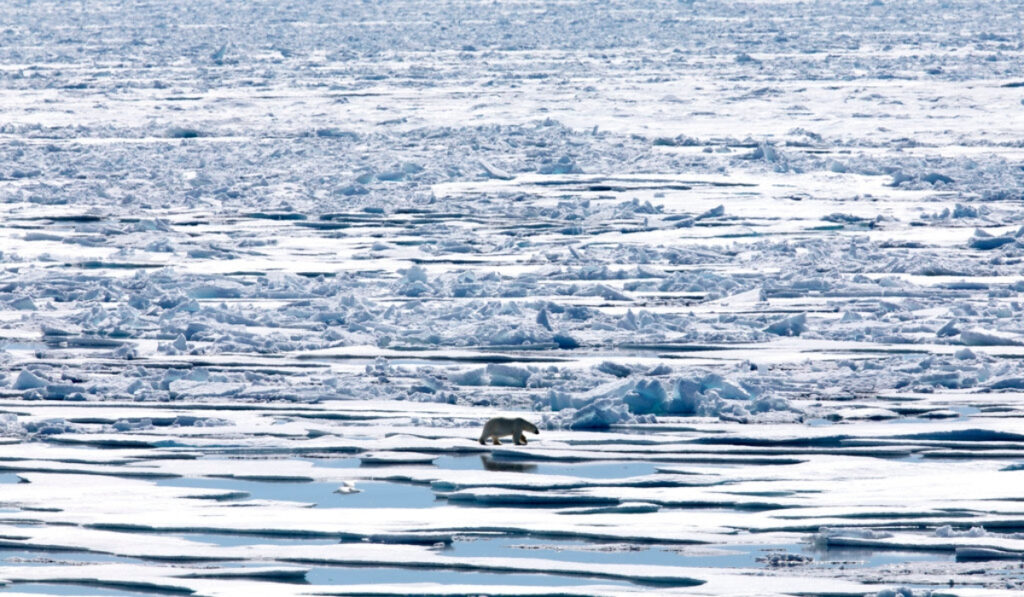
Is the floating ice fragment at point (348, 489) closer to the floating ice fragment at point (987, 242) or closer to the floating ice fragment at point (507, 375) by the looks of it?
the floating ice fragment at point (507, 375)

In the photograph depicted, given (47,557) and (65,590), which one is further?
(47,557)

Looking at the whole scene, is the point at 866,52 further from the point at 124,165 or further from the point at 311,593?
the point at 311,593

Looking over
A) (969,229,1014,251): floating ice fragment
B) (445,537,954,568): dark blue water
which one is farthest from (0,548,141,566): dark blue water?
(969,229,1014,251): floating ice fragment

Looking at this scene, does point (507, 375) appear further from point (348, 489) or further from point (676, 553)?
point (676, 553)

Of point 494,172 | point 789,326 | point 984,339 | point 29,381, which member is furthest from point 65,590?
point 494,172

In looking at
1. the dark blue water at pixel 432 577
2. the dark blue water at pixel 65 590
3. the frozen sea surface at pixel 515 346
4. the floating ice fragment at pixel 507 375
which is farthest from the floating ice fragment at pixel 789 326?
the dark blue water at pixel 65 590

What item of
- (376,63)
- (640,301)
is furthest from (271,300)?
(376,63)

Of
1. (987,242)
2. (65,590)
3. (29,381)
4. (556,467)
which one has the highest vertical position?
(987,242)

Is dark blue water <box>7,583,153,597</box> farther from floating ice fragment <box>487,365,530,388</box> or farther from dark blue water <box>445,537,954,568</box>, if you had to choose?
floating ice fragment <box>487,365,530,388</box>
